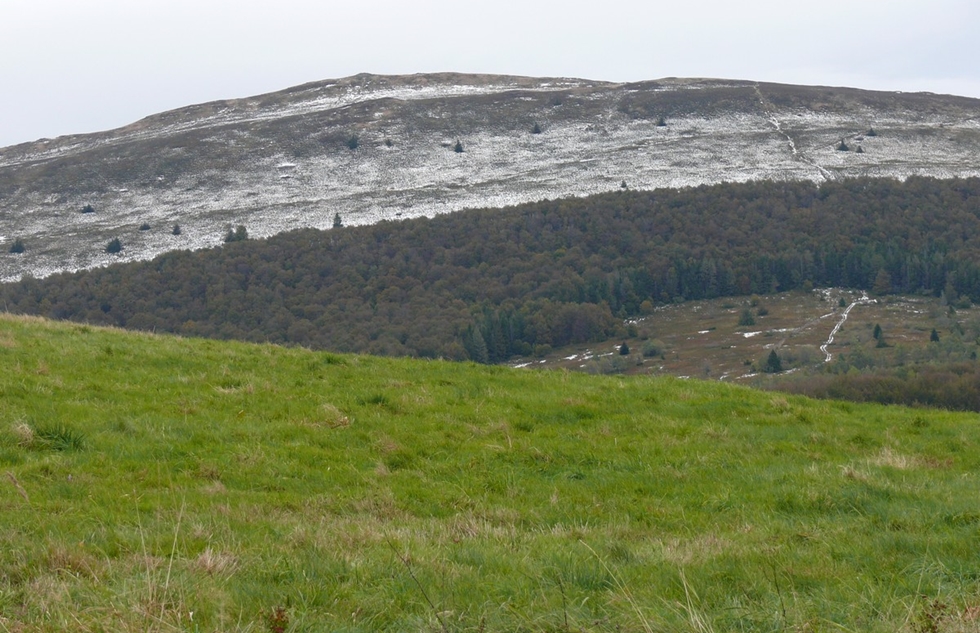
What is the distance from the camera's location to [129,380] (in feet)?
48.3

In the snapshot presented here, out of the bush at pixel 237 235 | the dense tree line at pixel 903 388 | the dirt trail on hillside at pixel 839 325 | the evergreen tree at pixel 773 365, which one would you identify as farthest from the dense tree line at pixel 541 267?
the dense tree line at pixel 903 388

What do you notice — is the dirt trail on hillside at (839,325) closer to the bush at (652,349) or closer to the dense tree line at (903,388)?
the bush at (652,349)

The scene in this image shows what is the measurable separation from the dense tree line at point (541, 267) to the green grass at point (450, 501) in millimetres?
50969

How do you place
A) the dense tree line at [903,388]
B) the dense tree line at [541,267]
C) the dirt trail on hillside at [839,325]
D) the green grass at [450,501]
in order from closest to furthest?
the green grass at [450,501], the dense tree line at [903,388], the dirt trail on hillside at [839,325], the dense tree line at [541,267]

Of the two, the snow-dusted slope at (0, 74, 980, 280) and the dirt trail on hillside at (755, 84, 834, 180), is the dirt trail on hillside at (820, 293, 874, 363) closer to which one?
the dirt trail on hillside at (755, 84, 834, 180)

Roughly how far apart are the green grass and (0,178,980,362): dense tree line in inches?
2007

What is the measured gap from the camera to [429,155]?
101 m

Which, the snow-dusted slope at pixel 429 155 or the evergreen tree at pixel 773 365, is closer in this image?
the evergreen tree at pixel 773 365

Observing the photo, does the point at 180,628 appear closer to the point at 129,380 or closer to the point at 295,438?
the point at 295,438

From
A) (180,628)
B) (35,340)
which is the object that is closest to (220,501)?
(180,628)

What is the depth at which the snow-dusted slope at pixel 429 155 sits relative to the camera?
8694cm

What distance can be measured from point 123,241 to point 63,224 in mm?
11874

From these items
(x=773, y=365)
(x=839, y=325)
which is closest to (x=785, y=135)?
(x=839, y=325)

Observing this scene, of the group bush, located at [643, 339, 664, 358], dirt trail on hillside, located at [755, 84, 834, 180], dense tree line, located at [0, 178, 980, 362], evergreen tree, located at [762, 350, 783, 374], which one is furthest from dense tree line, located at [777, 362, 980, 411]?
dirt trail on hillside, located at [755, 84, 834, 180]
